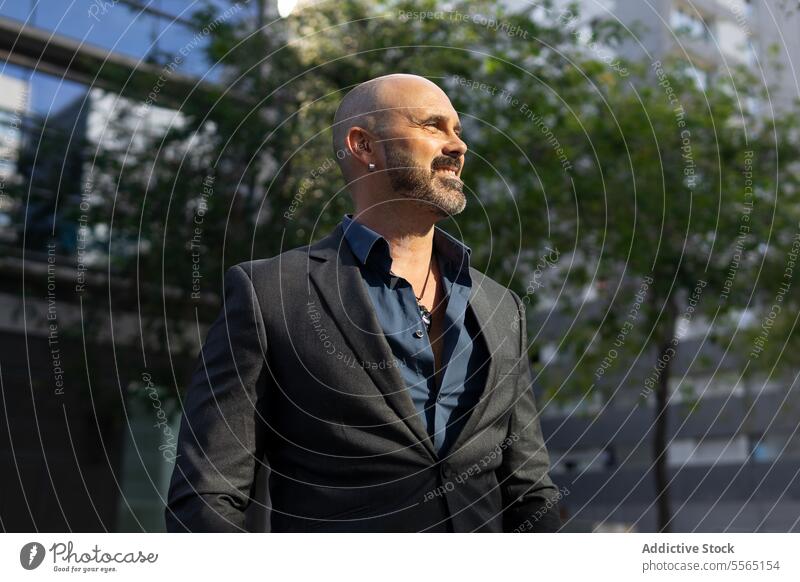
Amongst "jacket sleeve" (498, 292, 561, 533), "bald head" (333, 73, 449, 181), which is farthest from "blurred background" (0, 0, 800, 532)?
"jacket sleeve" (498, 292, 561, 533)

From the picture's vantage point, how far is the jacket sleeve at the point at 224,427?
279 cm

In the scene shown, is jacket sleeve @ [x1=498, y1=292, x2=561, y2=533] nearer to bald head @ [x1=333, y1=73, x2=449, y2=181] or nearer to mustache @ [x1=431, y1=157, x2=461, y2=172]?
A: mustache @ [x1=431, y1=157, x2=461, y2=172]

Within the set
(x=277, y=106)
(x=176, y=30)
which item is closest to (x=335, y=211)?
(x=277, y=106)

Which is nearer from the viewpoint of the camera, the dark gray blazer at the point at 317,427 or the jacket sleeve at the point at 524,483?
the dark gray blazer at the point at 317,427

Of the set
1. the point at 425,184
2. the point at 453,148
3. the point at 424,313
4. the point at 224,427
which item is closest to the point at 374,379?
the point at 424,313

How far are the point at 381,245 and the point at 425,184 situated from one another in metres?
0.23

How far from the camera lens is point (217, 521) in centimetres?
277

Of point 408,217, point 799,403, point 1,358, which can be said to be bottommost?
point 408,217

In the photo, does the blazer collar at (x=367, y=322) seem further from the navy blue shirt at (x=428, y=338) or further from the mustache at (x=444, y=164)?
the mustache at (x=444, y=164)

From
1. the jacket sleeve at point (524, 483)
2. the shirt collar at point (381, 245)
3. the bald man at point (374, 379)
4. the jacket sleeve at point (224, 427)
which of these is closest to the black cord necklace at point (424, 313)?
the bald man at point (374, 379)

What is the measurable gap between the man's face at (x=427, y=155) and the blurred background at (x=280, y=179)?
5977 millimetres

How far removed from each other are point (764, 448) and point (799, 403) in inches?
195

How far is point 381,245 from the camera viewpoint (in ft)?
10.2
